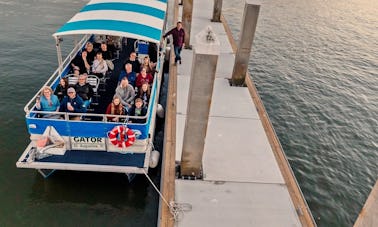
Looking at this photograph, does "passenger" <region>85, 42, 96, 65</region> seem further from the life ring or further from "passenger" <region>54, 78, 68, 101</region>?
the life ring

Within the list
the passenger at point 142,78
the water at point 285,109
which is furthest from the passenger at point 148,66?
the water at point 285,109

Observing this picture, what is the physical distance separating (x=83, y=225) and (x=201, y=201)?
→ 132 inches

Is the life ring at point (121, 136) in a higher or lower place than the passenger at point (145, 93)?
lower

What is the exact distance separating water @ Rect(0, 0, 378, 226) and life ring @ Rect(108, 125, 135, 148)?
1620 millimetres

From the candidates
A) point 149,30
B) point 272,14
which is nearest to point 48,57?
point 149,30

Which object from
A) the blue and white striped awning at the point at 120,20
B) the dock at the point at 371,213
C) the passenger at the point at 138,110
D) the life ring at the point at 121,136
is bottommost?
the life ring at the point at 121,136

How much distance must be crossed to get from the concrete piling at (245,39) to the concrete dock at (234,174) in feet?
3.35

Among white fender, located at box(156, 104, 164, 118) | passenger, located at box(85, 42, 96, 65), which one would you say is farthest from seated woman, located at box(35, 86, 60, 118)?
white fender, located at box(156, 104, 164, 118)

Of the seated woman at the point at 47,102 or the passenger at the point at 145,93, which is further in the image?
the passenger at the point at 145,93

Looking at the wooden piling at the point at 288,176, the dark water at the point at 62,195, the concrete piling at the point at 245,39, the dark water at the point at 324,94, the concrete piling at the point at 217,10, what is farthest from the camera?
the concrete piling at the point at 217,10

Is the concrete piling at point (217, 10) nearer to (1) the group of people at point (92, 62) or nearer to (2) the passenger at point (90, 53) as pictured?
(1) the group of people at point (92, 62)

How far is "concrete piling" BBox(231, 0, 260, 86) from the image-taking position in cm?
1237

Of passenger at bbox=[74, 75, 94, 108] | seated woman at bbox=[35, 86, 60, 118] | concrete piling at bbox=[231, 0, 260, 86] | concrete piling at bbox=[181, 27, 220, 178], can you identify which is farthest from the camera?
concrete piling at bbox=[231, 0, 260, 86]

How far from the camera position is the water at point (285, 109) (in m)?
9.62
